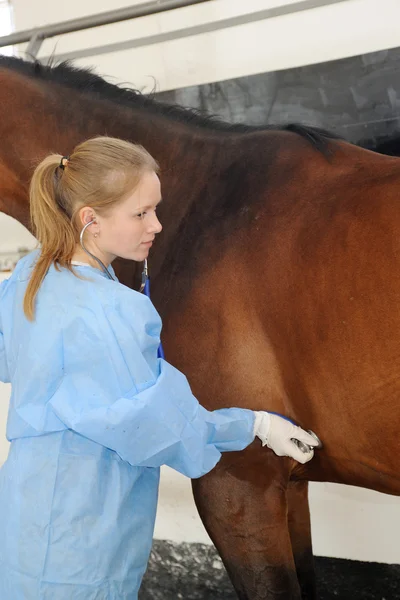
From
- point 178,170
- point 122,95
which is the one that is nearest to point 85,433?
point 178,170

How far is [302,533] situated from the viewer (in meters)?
1.36

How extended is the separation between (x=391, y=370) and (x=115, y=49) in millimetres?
1617

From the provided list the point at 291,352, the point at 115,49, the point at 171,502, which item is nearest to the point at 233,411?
the point at 291,352

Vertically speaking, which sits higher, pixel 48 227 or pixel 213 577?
pixel 48 227

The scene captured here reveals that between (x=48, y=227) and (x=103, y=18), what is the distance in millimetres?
1157

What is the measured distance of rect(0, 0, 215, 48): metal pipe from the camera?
1.68 metres

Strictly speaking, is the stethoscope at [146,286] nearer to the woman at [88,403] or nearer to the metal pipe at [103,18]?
the woman at [88,403]

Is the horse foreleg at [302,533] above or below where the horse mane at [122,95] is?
below

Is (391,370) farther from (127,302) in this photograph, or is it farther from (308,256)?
(127,302)

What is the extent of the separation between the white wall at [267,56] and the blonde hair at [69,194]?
0.87 meters

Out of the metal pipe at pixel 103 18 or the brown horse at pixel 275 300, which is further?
the metal pipe at pixel 103 18

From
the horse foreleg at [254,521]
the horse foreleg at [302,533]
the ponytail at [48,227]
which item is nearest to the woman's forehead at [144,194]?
the ponytail at [48,227]

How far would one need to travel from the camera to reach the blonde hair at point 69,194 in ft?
2.94

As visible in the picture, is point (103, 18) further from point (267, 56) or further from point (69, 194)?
point (69, 194)
